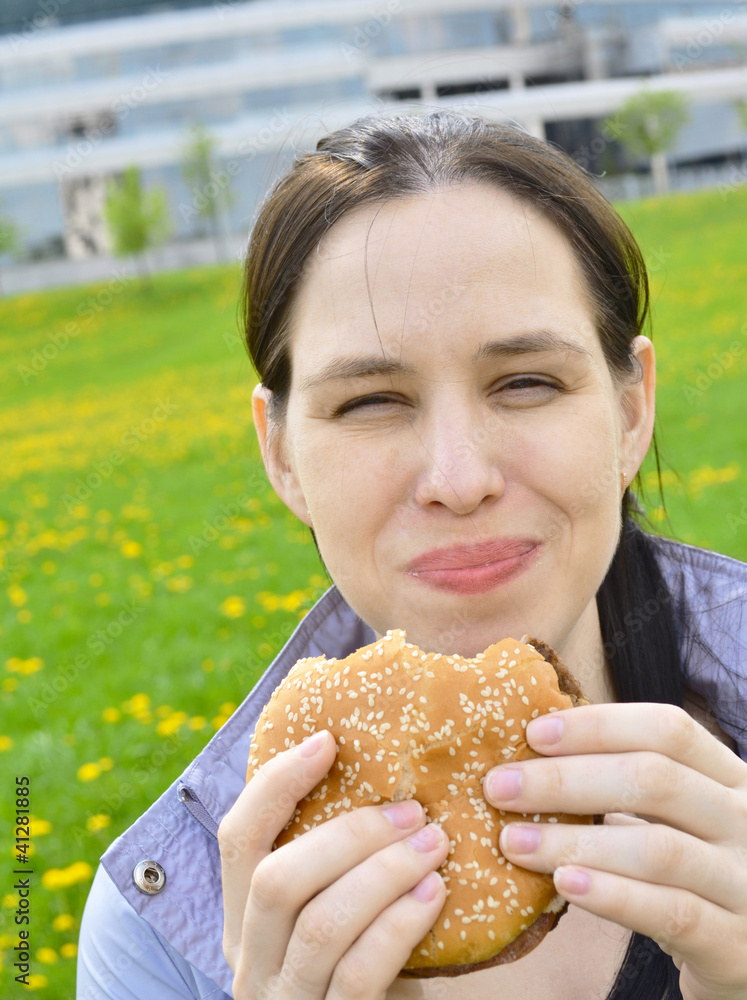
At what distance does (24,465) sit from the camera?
15.8 meters

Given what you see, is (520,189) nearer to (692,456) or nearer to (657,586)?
(657,586)

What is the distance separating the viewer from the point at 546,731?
1.70m

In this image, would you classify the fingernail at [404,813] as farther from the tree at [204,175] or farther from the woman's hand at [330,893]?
the tree at [204,175]

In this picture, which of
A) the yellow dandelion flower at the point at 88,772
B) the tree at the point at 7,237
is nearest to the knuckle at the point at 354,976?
the yellow dandelion flower at the point at 88,772

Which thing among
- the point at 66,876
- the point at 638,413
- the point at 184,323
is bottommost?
the point at 184,323

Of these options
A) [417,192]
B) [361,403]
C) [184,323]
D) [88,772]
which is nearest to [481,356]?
[361,403]

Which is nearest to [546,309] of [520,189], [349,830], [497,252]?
[497,252]

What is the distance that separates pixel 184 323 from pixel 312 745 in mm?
33139

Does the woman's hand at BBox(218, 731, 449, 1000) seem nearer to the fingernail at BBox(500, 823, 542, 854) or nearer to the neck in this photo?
the fingernail at BBox(500, 823, 542, 854)

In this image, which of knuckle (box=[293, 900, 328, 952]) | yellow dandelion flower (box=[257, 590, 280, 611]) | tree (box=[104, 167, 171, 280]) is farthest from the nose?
tree (box=[104, 167, 171, 280])

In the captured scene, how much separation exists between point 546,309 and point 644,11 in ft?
244

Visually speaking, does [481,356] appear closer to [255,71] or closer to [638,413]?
[638,413]

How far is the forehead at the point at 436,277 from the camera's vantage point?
1966 mm

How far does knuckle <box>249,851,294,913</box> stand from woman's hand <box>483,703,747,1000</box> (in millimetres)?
416
